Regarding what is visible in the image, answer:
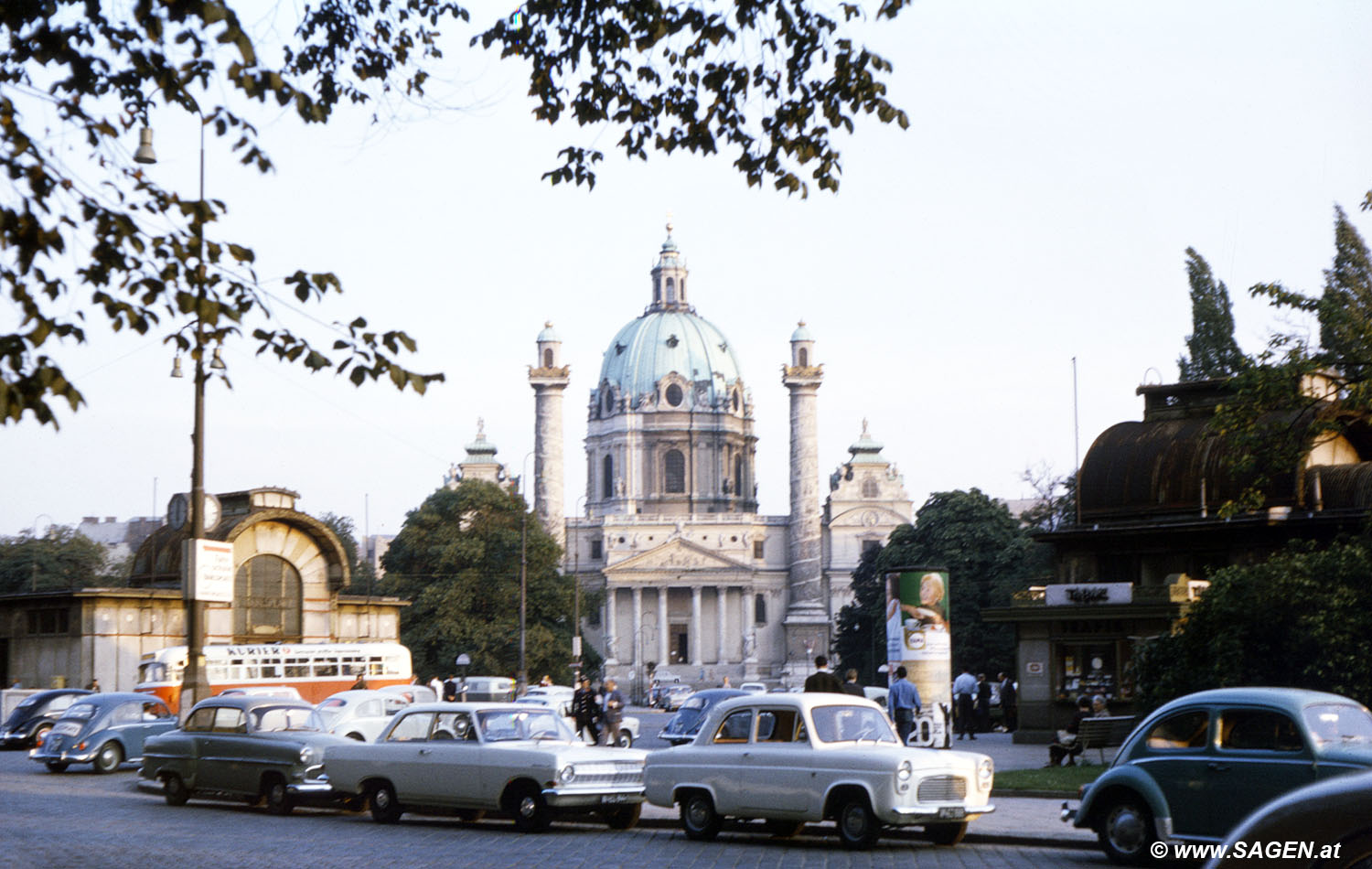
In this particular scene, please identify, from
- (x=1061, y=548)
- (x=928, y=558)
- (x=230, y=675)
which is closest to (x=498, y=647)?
(x=928, y=558)

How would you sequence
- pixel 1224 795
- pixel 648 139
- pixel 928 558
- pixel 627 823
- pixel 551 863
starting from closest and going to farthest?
pixel 648 139, pixel 1224 795, pixel 551 863, pixel 627 823, pixel 928 558

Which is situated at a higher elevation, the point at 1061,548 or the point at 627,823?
the point at 1061,548

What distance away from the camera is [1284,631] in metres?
27.0

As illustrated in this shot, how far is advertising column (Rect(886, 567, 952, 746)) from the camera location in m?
31.2

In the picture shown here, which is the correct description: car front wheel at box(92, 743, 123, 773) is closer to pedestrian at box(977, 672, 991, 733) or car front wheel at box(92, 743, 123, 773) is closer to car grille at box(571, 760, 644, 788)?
car grille at box(571, 760, 644, 788)

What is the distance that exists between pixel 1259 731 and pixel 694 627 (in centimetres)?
11980

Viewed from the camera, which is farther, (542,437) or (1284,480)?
(542,437)

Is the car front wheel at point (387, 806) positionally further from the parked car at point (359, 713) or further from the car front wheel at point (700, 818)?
the parked car at point (359, 713)

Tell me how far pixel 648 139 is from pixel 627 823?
931cm

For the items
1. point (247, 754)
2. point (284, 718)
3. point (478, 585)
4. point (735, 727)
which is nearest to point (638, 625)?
point (478, 585)

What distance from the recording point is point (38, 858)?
1519 cm

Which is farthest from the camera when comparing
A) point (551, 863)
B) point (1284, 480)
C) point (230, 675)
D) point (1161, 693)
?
point (230, 675)

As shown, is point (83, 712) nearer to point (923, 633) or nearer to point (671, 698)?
point (923, 633)

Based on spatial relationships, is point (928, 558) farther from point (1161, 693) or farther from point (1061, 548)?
point (1161, 693)
